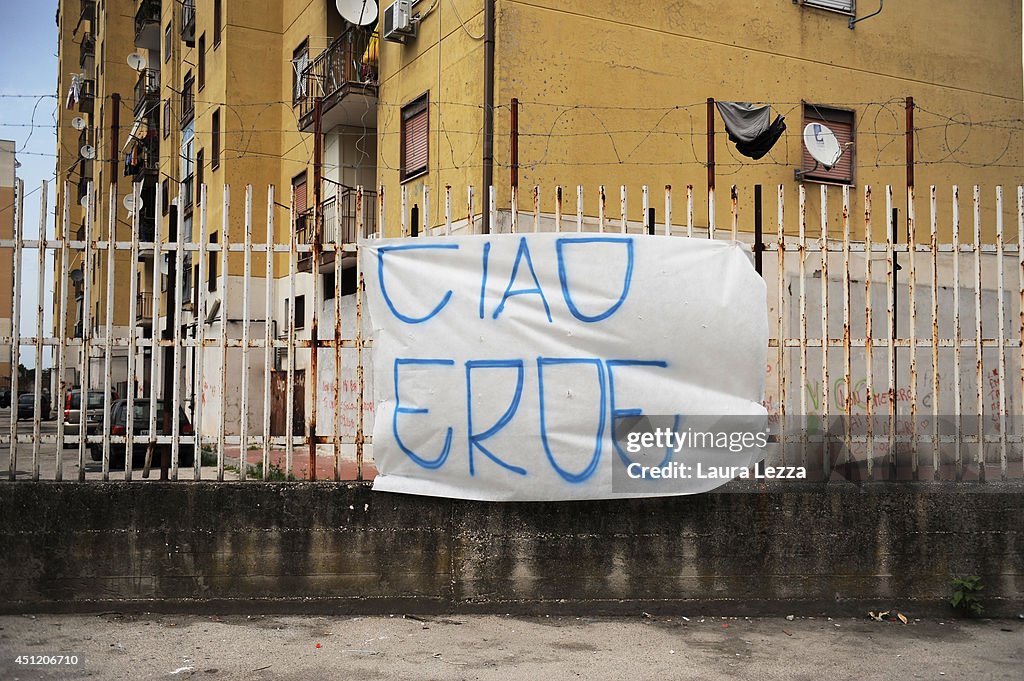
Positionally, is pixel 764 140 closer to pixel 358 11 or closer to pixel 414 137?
pixel 414 137

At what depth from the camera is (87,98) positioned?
132 ft

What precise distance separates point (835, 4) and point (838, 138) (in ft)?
7.45

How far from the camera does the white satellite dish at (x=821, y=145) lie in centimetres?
1424

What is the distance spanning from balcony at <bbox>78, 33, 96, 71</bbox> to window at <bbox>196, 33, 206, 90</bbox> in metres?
19.3

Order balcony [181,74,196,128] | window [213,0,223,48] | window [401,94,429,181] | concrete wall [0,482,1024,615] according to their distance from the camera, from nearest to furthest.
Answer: concrete wall [0,482,1024,615] → window [401,94,429,181] → window [213,0,223,48] → balcony [181,74,196,128]

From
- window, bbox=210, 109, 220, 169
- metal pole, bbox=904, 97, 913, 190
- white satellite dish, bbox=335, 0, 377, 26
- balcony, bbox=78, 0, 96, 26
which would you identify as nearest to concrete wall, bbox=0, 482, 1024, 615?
metal pole, bbox=904, 97, 913, 190

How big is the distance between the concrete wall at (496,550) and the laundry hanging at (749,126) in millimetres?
6903

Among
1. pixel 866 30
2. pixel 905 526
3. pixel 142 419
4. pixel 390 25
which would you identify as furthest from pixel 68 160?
pixel 905 526


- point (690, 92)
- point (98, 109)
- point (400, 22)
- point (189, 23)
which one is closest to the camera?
point (690, 92)

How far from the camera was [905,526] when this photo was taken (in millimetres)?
5996

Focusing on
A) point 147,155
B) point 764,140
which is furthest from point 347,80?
point 147,155

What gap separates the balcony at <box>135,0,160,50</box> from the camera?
31034 mm

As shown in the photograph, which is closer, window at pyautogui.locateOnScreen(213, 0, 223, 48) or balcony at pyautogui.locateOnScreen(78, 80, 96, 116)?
window at pyautogui.locateOnScreen(213, 0, 223, 48)

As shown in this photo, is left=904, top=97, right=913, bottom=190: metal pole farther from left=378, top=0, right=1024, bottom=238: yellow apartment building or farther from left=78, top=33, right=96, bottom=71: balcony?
left=78, top=33, right=96, bottom=71: balcony
